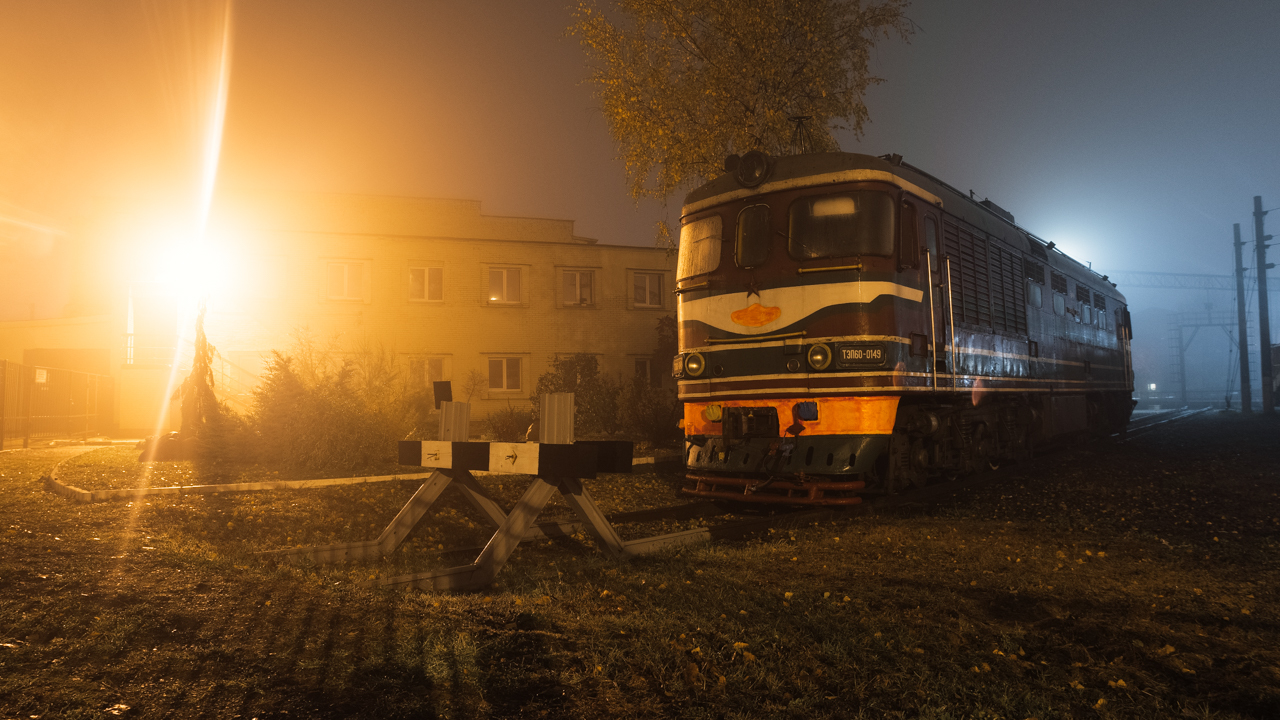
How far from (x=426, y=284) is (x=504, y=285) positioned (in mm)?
2560

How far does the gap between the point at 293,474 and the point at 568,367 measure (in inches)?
538

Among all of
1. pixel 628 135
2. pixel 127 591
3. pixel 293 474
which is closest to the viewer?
pixel 127 591

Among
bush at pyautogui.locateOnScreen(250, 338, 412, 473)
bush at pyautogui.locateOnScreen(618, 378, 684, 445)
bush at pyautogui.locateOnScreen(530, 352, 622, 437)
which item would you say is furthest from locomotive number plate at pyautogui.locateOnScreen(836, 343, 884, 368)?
bush at pyautogui.locateOnScreen(618, 378, 684, 445)

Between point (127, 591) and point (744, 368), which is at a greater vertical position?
point (744, 368)

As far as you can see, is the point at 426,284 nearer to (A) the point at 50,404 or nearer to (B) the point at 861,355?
(A) the point at 50,404

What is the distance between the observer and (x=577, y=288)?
28359 mm

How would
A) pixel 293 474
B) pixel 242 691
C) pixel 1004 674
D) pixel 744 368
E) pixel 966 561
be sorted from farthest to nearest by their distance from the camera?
pixel 293 474 < pixel 744 368 < pixel 966 561 < pixel 1004 674 < pixel 242 691

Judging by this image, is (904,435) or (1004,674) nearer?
(1004,674)

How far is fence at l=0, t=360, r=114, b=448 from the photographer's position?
63.5 ft

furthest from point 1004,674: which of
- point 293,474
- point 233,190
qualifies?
point 233,190

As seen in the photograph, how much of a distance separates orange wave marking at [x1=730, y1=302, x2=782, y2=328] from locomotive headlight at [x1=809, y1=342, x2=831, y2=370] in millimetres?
602

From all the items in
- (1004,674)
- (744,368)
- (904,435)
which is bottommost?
(1004,674)

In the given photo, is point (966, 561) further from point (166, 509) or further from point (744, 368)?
point (166, 509)

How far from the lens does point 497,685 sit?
3.31 meters
